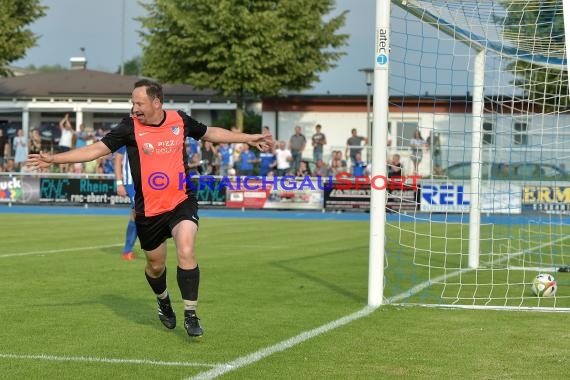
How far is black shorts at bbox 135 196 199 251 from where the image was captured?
313 inches

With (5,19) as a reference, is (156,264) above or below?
below

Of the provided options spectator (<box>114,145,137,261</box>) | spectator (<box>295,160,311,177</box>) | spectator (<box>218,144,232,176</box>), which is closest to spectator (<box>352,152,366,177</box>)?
spectator (<box>295,160,311,177</box>)

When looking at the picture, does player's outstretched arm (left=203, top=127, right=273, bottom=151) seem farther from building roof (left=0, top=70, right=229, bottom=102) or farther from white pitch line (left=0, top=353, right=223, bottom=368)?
building roof (left=0, top=70, right=229, bottom=102)

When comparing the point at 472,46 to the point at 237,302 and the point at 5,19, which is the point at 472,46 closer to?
the point at 237,302

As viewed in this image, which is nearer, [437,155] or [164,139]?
[164,139]

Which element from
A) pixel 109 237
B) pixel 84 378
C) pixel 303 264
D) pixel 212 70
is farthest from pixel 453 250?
pixel 212 70

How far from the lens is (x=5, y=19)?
39.7m

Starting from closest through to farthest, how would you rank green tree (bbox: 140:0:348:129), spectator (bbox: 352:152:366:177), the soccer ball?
the soccer ball → spectator (bbox: 352:152:366:177) → green tree (bbox: 140:0:348:129)

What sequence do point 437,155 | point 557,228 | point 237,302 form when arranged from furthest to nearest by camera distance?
point 437,155 → point 557,228 → point 237,302

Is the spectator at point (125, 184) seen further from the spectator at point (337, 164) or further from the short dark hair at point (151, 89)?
the spectator at point (337, 164)

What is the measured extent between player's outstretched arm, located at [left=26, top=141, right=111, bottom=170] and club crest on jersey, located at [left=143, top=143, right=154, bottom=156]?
0.94 ft

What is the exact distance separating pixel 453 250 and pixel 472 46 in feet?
15.7

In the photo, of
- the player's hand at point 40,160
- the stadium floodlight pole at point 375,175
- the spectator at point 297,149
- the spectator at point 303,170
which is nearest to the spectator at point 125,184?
the stadium floodlight pole at point 375,175

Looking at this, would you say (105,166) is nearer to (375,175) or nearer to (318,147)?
(318,147)
